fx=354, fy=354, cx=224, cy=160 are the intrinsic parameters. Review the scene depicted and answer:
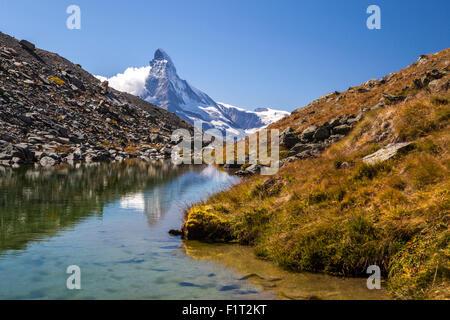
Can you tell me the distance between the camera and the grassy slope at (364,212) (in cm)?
865

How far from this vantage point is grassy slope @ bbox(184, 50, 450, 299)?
865cm

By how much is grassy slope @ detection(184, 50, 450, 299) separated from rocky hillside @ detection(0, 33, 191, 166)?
41.7 metres

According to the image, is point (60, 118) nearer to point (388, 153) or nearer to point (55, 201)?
point (55, 201)

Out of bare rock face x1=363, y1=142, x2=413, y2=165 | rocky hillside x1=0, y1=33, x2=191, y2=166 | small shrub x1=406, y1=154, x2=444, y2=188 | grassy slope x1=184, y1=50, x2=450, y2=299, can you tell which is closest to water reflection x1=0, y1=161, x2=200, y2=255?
grassy slope x1=184, y1=50, x2=450, y2=299

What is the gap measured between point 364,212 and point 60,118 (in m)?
73.1

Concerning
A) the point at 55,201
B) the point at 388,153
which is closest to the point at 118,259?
the point at 388,153

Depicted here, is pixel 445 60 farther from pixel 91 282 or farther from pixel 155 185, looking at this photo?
pixel 91 282

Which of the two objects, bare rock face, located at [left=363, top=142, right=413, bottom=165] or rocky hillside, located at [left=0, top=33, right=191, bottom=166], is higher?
rocky hillside, located at [left=0, top=33, right=191, bottom=166]

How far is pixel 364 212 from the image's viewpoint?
10.3 meters

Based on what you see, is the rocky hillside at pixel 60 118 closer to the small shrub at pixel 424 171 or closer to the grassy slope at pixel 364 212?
the grassy slope at pixel 364 212

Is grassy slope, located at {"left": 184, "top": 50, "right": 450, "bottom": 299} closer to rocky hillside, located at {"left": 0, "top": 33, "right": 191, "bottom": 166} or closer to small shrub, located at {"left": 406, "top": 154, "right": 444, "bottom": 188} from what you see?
small shrub, located at {"left": 406, "top": 154, "right": 444, "bottom": 188}

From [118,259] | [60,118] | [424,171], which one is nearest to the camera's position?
[424,171]

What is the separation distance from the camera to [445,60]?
49.2 meters
